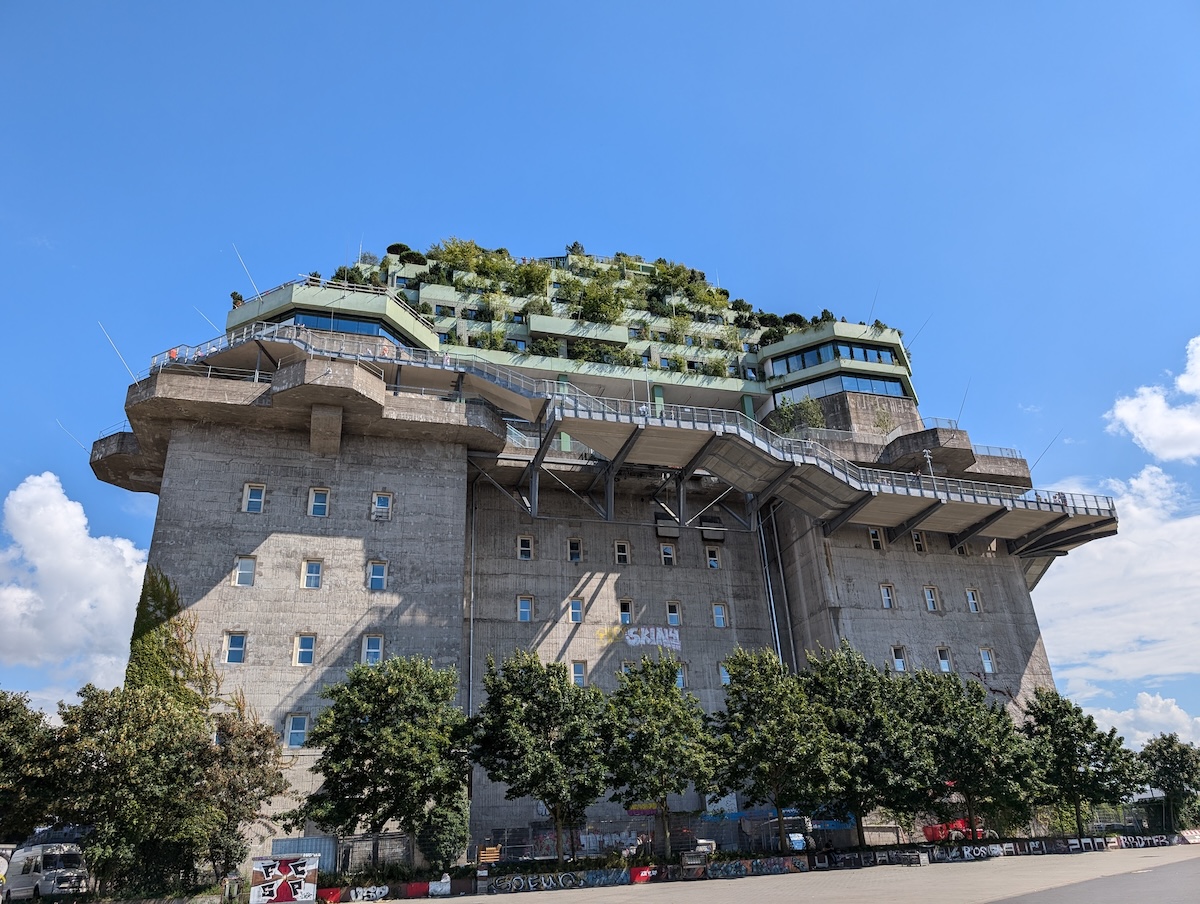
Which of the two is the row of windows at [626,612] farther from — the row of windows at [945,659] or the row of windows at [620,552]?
the row of windows at [945,659]

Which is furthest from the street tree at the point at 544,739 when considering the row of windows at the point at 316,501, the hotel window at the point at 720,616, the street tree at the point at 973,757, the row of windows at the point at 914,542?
the row of windows at the point at 914,542

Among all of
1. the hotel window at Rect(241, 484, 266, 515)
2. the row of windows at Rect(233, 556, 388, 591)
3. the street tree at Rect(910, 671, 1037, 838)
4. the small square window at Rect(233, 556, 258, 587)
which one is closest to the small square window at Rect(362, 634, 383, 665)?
the row of windows at Rect(233, 556, 388, 591)

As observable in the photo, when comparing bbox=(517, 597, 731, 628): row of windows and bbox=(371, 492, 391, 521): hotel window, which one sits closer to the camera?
bbox=(371, 492, 391, 521): hotel window

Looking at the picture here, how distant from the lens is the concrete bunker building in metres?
41.1

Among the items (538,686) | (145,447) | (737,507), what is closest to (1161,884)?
(538,686)

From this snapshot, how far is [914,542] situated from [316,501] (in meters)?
37.3

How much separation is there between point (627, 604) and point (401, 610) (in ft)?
45.9

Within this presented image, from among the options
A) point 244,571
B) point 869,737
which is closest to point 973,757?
point 869,737

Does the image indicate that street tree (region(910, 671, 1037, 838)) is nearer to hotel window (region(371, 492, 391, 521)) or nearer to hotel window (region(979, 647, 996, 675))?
hotel window (region(979, 647, 996, 675))

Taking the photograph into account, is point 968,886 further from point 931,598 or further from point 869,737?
point 931,598

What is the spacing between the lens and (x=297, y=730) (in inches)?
1492

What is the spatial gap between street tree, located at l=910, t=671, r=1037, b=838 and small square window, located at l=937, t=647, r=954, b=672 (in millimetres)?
9742

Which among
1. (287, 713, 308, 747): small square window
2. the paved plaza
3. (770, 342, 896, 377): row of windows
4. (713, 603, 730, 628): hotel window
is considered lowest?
the paved plaza

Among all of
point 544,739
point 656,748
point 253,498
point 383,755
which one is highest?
point 253,498
